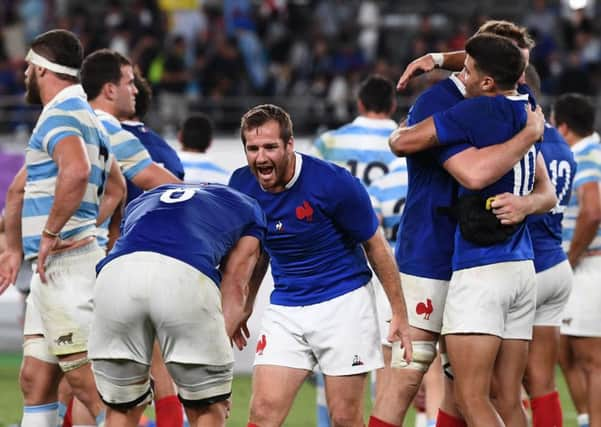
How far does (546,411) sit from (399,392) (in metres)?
1.37

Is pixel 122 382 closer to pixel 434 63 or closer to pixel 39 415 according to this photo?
pixel 39 415

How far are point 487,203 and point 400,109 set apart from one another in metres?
10.7

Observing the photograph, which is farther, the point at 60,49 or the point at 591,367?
the point at 591,367

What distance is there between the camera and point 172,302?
17.4 ft

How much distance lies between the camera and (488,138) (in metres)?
5.92

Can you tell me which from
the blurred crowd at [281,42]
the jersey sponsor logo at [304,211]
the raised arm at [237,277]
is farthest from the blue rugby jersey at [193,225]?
the blurred crowd at [281,42]

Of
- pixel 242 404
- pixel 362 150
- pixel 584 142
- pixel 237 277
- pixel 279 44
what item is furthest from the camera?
pixel 279 44

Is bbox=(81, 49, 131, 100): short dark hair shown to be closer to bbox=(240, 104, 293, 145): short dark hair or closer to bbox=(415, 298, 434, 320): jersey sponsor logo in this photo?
bbox=(240, 104, 293, 145): short dark hair

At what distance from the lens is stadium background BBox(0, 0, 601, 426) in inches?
682

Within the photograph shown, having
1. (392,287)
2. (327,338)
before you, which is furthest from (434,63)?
(327,338)

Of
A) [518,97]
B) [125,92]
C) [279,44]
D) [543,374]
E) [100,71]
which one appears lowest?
[543,374]

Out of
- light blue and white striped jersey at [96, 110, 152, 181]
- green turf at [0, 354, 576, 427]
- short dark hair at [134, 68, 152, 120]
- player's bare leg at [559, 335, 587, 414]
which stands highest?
short dark hair at [134, 68, 152, 120]

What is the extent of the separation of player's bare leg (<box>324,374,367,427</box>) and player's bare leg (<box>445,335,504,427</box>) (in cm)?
49

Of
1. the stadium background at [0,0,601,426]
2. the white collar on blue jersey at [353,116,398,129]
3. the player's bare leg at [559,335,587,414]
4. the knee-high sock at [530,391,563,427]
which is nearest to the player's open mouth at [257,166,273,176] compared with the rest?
the knee-high sock at [530,391,563,427]
